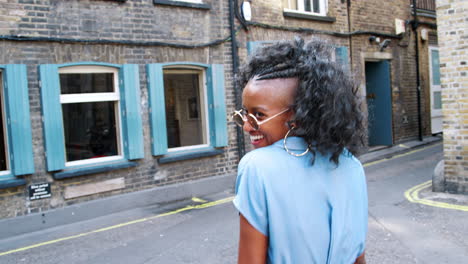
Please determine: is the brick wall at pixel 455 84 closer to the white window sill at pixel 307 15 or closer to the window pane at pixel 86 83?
the white window sill at pixel 307 15

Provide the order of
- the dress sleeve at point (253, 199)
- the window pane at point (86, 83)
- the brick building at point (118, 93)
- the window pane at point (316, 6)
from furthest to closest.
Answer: the window pane at point (316, 6) → the window pane at point (86, 83) → the brick building at point (118, 93) → the dress sleeve at point (253, 199)

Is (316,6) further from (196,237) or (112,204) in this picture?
(196,237)

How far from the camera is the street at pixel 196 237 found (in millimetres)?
5168

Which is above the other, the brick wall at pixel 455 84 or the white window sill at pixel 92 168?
the brick wall at pixel 455 84

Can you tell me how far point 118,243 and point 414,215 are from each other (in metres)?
4.46

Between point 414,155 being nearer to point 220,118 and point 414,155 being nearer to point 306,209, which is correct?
point 220,118

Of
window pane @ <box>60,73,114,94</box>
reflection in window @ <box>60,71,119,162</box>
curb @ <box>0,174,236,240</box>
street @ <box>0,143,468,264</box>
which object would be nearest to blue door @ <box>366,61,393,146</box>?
street @ <box>0,143,468,264</box>

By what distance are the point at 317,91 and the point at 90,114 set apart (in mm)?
7135

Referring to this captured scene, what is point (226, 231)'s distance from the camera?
6.24 m

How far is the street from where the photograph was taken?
5168 mm

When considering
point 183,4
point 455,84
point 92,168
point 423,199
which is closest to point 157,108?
point 92,168

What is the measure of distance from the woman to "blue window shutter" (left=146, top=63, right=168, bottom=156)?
7.03 meters

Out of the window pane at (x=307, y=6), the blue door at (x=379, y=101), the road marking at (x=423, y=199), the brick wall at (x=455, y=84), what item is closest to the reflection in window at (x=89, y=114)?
the road marking at (x=423, y=199)

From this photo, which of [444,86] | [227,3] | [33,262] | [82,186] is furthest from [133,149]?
[444,86]
